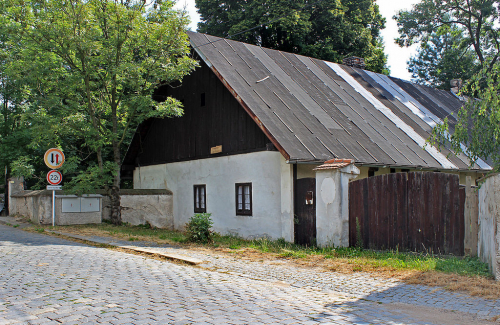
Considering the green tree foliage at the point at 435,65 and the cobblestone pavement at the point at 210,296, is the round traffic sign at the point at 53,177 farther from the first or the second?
the green tree foliage at the point at 435,65

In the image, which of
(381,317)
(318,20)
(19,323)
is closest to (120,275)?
(19,323)

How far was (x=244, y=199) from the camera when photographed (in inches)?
615

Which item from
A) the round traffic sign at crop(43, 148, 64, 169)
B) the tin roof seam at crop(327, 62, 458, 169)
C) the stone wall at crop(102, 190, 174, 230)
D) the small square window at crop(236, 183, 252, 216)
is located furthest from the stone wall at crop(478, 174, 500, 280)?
the round traffic sign at crop(43, 148, 64, 169)

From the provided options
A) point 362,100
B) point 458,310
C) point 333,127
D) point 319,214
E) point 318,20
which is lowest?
point 458,310

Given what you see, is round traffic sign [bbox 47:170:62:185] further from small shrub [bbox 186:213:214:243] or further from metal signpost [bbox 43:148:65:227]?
small shrub [bbox 186:213:214:243]

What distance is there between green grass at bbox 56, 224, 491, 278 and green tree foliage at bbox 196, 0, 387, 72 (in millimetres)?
18501

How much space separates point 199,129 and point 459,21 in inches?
927

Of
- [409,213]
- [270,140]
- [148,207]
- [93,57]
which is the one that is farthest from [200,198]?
[409,213]

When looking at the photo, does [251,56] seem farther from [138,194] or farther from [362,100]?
[138,194]

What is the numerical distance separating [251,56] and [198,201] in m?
6.36

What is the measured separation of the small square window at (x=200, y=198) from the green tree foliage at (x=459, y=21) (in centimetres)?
2172

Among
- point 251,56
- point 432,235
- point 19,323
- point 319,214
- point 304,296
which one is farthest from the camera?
point 251,56

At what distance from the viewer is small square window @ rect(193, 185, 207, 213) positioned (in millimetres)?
17578

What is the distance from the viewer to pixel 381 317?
5891mm
